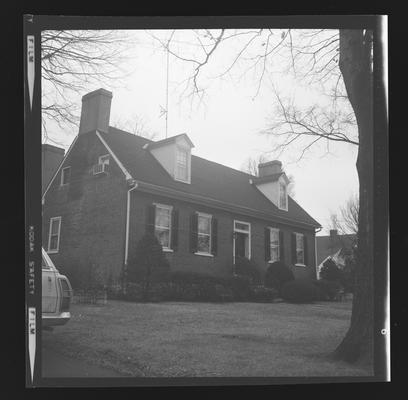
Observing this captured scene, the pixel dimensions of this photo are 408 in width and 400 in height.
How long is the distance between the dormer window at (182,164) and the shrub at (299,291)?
1750 mm

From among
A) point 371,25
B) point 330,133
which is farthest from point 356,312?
point 371,25

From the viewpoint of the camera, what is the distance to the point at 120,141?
6152 millimetres

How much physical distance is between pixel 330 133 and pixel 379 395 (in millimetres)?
2957

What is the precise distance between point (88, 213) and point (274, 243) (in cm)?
226

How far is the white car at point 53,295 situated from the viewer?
5598mm

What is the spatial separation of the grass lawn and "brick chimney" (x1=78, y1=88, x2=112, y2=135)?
2028 mm

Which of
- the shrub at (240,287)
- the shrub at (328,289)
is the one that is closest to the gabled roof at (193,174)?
the shrub at (328,289)

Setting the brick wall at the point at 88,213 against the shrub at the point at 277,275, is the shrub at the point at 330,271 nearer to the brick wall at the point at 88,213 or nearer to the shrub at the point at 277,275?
the shrub at the point at 277,275

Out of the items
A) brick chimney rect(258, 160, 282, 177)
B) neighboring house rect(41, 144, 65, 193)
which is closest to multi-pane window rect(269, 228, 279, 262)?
brick chimney rect(258, 160, 282, 177)

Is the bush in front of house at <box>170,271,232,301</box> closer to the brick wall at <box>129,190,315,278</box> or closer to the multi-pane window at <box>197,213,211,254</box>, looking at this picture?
the brick wall at <box>129,190,315,278</box>

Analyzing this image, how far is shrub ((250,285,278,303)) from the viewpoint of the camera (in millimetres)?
5984

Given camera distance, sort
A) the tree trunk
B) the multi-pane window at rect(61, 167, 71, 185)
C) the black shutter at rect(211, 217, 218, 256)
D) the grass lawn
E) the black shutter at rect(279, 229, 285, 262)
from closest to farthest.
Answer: the grass lawn, the tree trunk, the multi-pane window at rect(61, 167, 71, 185), the black shutter at rect(211, 217, 218, 256), the black shutter at rect(279, 229, 285, 262)

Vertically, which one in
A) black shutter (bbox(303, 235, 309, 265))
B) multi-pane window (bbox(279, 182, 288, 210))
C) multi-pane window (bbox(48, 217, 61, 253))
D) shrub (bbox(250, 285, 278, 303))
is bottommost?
shrub (bbox(250, 285, 278, 303))

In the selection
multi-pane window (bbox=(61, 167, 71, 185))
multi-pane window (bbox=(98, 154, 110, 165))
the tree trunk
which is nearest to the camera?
the tree trunk
